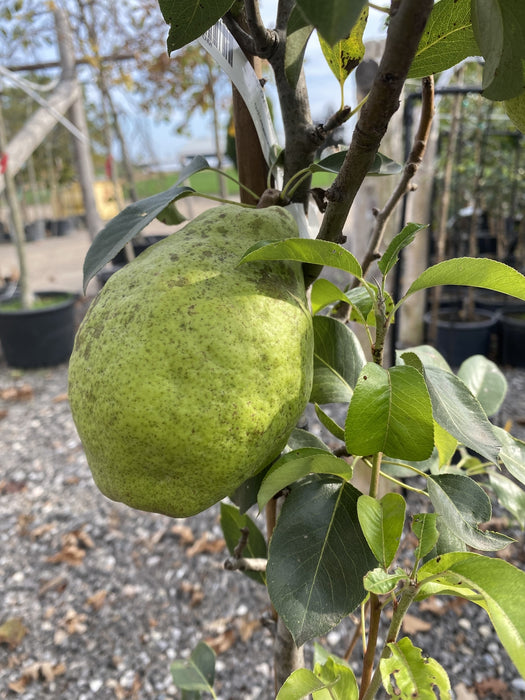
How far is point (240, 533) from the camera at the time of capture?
3.04 feet

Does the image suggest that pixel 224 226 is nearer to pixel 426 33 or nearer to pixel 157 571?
pixel 426 33

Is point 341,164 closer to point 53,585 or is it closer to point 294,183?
point 294,183

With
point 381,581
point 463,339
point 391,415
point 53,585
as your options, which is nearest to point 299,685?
point 381,581

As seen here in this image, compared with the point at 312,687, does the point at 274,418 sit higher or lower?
higher

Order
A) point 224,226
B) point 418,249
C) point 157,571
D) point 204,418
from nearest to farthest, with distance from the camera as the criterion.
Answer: point 204,418 < point 224,226 < point 157,571 < point 418,249

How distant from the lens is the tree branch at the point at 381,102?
356 millimetres

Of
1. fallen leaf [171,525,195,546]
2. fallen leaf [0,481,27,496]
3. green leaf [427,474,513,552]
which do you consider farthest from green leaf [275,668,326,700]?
fallen leaf [0,481,27,496]

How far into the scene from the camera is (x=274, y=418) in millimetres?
516

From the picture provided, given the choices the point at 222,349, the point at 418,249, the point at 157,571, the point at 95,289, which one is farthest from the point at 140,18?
the point at 222,349

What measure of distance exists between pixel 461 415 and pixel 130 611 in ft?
6.05

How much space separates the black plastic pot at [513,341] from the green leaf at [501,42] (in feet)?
12.0

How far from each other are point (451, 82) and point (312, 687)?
417 cm

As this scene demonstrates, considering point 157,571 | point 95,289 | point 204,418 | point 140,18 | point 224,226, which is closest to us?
point 204,418

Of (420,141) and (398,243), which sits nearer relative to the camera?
(398,243)
